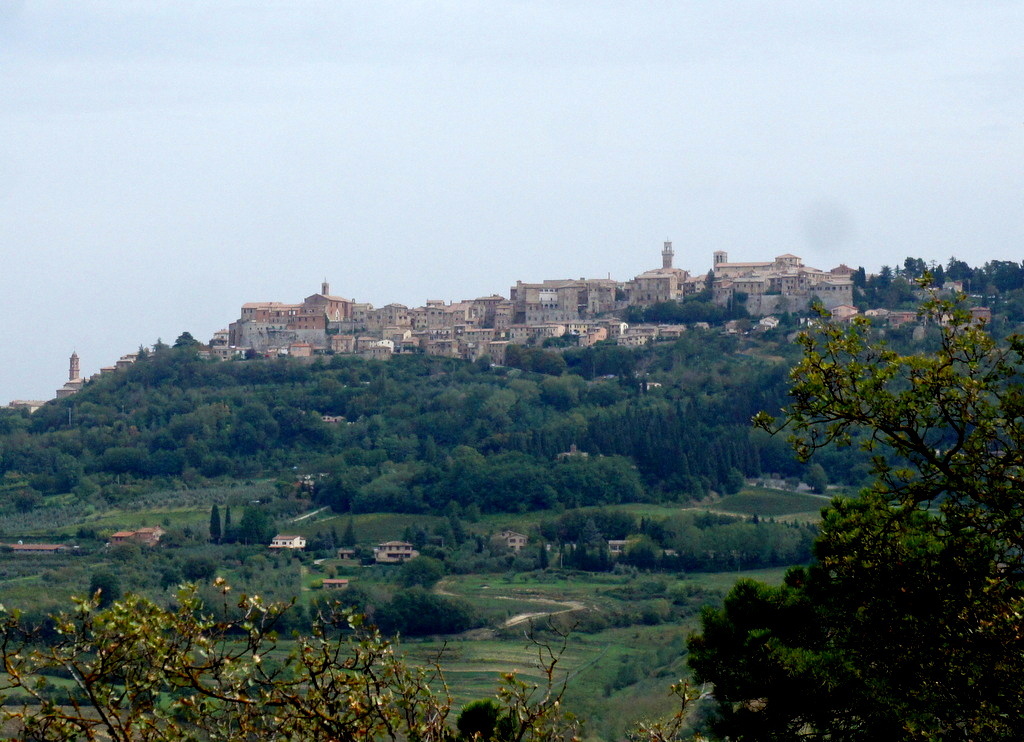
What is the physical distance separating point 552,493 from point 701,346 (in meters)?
19.7

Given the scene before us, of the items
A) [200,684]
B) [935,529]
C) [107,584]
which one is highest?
[935,529]

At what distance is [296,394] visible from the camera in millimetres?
69938

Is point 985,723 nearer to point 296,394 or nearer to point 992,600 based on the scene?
point 992,600

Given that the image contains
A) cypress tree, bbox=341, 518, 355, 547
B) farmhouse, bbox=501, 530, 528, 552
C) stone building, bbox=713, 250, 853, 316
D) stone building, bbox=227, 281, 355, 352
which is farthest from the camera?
stone building, bbox=227, 281, 355, 352

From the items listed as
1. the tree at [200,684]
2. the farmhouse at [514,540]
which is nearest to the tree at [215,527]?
the farmhouse at [514,540]

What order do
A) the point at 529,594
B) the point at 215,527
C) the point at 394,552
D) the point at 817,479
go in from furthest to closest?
the point at 817,479 < the point at 215,527 < the point at 394,552 < the point at 529,594

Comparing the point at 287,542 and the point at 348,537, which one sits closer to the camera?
the point at 287,542

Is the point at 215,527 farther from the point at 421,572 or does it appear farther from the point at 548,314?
the point at 548,314

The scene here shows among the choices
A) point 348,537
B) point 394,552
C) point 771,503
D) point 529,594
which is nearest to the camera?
point 529,594

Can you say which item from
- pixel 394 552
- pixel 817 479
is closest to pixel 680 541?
pixel 394 552

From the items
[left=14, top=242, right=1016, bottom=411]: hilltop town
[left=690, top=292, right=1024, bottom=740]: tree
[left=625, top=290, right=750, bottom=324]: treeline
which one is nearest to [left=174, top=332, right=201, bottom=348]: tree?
[left=14, top=242, right=1016, bottom=411]: hilltop town

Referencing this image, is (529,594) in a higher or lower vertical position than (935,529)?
lower

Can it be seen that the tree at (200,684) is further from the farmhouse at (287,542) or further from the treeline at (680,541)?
the farmhouse at (287,542)

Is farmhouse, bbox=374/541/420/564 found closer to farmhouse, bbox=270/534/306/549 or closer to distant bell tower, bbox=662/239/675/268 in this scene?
farmhouse, bbox=270/534/306/549
